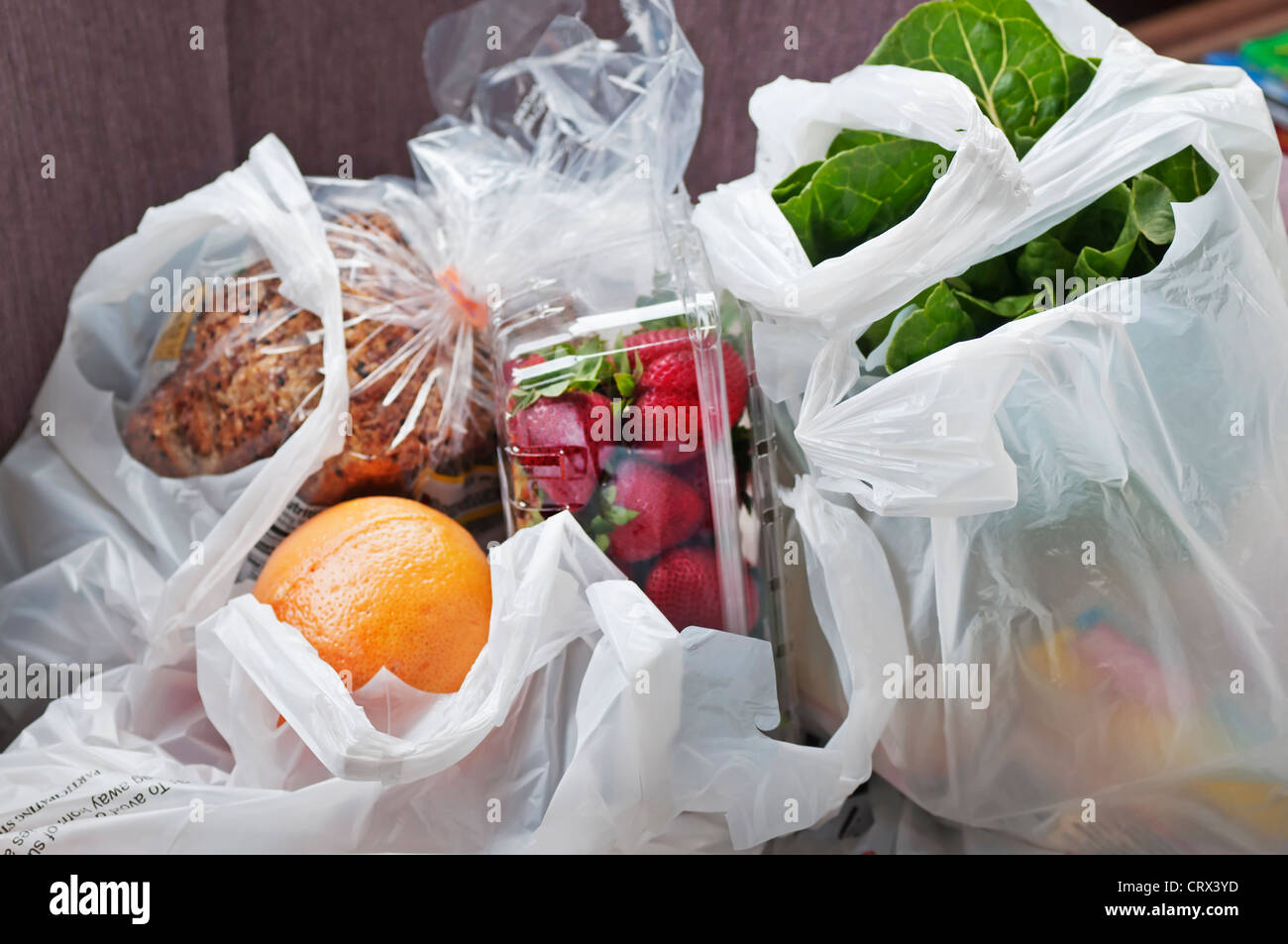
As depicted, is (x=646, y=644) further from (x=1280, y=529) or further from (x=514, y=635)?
(x=1280, y=529)

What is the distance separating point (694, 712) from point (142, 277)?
47 cm

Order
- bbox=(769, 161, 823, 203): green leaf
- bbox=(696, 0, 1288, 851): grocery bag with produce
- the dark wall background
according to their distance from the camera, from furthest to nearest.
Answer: the dark wall background, bbox=(769, 161, 823, 203): green leaf, bbox=(696, 0, 1288, 851): grocery bag with produce

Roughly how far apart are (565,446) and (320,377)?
19 cm

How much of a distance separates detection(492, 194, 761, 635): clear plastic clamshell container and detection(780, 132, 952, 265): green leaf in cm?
6

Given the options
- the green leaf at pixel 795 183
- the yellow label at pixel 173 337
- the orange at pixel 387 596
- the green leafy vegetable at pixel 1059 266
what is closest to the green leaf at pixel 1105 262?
the green leafy vegetable at pixel 1059 266

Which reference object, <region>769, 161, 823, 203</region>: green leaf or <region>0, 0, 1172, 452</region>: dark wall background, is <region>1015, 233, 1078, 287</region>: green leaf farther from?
<region>0, 0, 1172, 452</region>: dark wall background

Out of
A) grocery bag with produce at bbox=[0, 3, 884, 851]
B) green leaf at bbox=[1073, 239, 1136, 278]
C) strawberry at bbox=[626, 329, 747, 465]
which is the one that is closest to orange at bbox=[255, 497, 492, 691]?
grocery bag with produce at bbox=[0, 3, 884, 851]

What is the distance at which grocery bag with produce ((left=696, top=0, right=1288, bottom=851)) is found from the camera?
1.61 feet

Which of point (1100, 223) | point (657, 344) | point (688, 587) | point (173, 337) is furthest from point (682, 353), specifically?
point (173, 337)

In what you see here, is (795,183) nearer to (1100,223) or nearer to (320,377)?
(1100,223)

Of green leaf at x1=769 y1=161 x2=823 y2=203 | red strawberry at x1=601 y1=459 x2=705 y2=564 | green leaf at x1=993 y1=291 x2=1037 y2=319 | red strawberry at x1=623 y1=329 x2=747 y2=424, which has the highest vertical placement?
green leaf at x1=769 y1=161 x2=823 y2=203

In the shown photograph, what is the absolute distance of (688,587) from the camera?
0.58 meters

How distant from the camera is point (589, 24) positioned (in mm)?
838

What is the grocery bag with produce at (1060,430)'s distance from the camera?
49 cm
